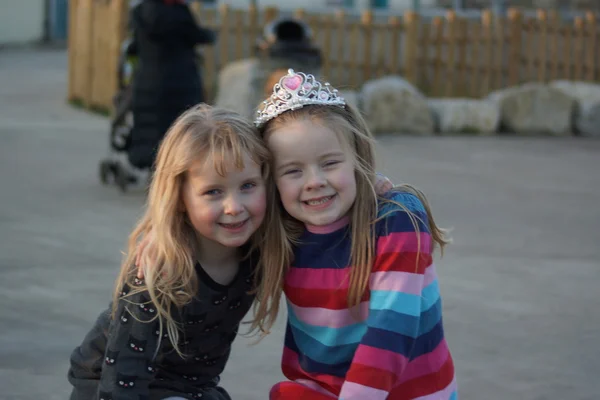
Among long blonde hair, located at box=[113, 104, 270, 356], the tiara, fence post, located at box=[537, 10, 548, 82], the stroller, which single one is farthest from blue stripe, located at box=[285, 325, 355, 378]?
fence post, located at box=[537, 10, 548, 82]

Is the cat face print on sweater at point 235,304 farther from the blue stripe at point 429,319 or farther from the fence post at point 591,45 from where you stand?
the fence post at point 591,45

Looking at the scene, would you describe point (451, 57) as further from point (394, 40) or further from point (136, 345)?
point (136, 345)

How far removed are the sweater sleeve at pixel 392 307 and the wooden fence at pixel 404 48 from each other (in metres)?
9.46

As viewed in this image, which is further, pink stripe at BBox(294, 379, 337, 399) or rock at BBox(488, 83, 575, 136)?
rock at BBox(488, 83, 575, 136)

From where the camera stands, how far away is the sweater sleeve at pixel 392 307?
2.58m

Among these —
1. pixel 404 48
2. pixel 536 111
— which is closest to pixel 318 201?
pixel 536 111

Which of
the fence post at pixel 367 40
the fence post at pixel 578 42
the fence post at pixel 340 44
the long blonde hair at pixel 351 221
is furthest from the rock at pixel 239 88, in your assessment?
the long blonde hair at pixel 351 221

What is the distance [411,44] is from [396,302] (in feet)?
35.1

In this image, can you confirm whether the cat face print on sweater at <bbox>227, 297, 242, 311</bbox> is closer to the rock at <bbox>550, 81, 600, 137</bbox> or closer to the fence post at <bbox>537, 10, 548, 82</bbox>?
the rock at <bbox>550, 81, 600, 137</bbox>

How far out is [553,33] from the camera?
13617 millimetres

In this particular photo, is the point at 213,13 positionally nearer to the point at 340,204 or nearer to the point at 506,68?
the point at 506,68

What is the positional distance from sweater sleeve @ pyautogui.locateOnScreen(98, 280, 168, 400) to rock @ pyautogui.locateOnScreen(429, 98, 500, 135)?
9.08 meters

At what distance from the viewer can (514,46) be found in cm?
1355

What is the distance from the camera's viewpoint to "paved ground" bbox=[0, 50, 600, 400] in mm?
4102
